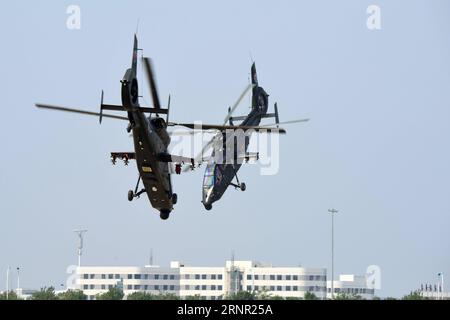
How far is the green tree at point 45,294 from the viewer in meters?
106

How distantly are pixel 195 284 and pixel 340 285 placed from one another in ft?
97.4

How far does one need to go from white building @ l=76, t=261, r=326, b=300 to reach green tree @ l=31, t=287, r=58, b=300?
33.3 metres

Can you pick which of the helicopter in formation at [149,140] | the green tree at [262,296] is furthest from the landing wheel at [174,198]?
the green tree at [262,296]

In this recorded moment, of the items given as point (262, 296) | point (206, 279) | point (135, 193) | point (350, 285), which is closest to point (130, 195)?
point (135, 193)

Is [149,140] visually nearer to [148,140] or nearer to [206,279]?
[148,140]

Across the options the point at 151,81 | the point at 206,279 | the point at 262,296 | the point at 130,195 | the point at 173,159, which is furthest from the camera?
the point at 206,279

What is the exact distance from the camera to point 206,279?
528 ft

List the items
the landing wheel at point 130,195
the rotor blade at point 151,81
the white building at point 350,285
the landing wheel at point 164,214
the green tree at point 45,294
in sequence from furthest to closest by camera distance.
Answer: the white building at point 350,285 → the green tree at point 45,294 → the landing wheel at point 164,214 → the landing wheel at point 130,195 → the rotor blade at point 151,81

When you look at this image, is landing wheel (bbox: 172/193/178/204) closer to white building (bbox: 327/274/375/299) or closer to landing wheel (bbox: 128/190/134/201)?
landing wheel (bbox: 128/190/134/201)

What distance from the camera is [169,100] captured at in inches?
2756

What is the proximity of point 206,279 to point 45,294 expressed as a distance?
50.3m

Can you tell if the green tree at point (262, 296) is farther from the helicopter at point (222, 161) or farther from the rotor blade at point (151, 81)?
the rotor blade at point (151, 81)

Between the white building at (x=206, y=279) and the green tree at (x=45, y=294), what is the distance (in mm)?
33268
